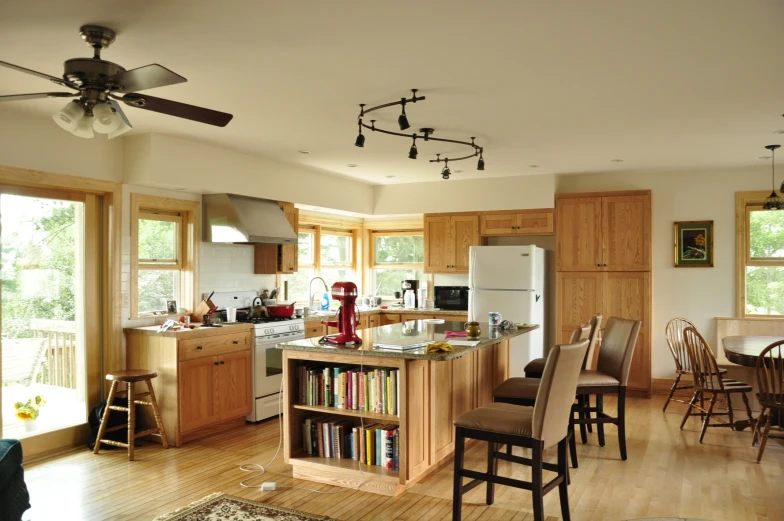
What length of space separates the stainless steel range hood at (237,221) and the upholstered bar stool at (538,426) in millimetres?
3041

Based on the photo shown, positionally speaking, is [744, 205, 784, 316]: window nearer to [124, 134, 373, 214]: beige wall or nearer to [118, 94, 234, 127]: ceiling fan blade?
[124, 134, 373, 214]: beige wall

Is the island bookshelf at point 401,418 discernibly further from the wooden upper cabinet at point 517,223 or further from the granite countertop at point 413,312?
the wooden upper cabinet at point 517,223

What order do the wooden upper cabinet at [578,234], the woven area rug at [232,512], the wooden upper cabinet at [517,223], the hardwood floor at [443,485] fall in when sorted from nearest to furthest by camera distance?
the woven area rug at [232,512], the hardwood floor at [443,485], the wooden upper cabinet at [578,234], the wooden upper cabinet at [517,223]

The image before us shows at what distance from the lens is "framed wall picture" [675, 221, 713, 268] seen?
6.60 meters

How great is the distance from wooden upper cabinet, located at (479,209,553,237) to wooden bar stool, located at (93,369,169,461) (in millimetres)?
4199

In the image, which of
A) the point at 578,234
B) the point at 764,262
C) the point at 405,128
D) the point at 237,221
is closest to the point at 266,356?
the point at 237,221

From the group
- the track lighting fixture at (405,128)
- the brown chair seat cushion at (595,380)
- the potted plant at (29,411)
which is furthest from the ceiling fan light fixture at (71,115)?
the brown chair seat cushion at (595,380)

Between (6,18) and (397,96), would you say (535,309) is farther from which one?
(6,18)

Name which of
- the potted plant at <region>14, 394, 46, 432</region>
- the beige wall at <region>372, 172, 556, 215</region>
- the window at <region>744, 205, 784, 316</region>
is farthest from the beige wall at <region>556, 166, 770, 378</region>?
the potted plant at <region>14, 394, 46, 432</region>

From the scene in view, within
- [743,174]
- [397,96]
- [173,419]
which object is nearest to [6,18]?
[397,96]

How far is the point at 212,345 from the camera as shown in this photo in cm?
503

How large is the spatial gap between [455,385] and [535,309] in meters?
2.62

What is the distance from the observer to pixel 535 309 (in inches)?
263

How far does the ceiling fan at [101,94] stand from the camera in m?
2.49
